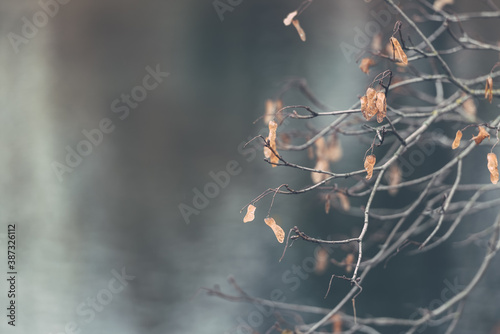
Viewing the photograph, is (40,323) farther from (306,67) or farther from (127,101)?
(306,67)

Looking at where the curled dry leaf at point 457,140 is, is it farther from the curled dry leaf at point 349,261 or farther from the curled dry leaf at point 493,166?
the curled dry leaf at point 349,261

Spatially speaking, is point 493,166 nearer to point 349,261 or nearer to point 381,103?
point 381,103

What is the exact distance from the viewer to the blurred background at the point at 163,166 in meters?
5.16

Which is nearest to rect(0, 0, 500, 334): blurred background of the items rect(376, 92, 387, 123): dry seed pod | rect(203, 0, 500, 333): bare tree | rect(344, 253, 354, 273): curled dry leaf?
rect(203, 0, 500, 333): bare tree

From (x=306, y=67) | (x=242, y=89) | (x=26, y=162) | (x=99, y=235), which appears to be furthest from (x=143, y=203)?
(x=306, y=67)

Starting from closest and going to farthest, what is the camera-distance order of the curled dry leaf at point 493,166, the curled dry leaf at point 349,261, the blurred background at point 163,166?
the curled dry leaf at point 493,166 < the curled dry leaf at point 349,261 < the blurred background at point 163,166

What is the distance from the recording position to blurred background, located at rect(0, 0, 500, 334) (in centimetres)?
516

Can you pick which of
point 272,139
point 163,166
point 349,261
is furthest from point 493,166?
point 163,166

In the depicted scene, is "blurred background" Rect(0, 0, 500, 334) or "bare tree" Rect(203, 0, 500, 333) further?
"blurred background" Rect(0, 0, 500, 334)

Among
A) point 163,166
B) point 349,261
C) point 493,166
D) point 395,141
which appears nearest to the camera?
point 493,166

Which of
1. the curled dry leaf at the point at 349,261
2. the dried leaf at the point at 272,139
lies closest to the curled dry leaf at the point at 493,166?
the dried leaf at the point at 272,139

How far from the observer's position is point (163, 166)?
8.21 metres

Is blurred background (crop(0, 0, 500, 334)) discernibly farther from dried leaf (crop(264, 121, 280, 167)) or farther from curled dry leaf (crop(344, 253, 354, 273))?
dried leaf (crop(264, 121, 280, 167))

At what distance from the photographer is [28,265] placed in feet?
19.6
